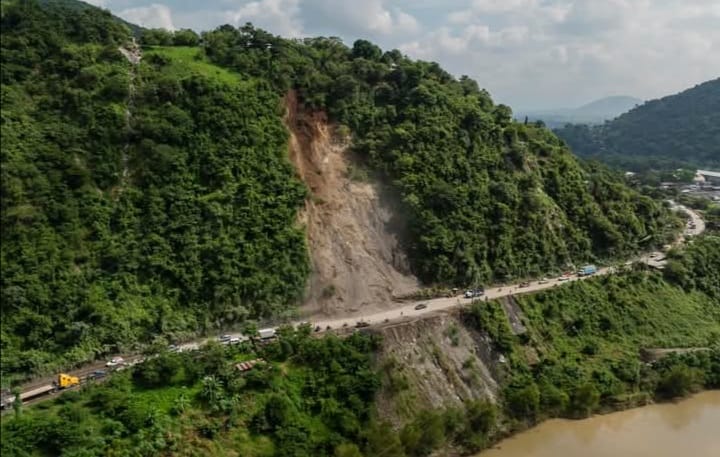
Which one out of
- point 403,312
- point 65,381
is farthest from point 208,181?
point 403,312

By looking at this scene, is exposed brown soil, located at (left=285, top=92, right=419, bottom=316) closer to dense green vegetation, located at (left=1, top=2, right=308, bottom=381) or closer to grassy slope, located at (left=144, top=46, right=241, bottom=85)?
dense green vegetation, located at (left=1, top=2, right=308, bottom=381)

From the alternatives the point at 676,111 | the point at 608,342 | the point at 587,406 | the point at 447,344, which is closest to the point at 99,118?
the point at 447,344

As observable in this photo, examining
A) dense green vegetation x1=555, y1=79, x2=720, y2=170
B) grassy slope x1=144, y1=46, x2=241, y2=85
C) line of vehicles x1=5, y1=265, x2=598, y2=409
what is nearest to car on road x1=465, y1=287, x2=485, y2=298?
line of vehicles x1=5, y1=265, x2=598, y2=409

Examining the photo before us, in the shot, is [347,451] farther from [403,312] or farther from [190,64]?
[190,64]

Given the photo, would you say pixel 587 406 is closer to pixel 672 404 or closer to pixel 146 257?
pixel 672 404

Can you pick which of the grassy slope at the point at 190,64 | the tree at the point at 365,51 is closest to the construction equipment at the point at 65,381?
the grassy slope at the point at 190,64

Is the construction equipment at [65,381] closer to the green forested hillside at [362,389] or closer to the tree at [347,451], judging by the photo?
the green forested hillside at [362,389]

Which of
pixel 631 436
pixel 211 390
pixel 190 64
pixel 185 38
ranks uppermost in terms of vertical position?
pixel 185 38
